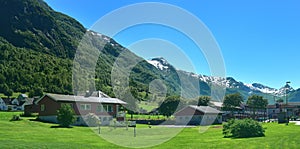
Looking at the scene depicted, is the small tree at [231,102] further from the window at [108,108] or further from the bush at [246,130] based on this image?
the bush at [246,130]

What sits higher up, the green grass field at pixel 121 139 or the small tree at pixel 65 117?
the small tree at pixel 65 117

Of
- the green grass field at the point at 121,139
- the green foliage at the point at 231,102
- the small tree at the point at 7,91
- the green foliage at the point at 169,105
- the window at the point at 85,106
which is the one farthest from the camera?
the small tree at the point at 7,91

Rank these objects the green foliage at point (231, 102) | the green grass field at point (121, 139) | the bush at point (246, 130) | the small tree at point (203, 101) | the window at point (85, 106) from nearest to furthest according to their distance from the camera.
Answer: the green grass field at point (121, 139)
the bush at point (246, 130)
the window at point (85, 106)
the green foliage at point (231, 102)
the small tree at point (203, 101)

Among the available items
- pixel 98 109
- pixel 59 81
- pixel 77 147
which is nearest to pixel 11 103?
pixel 59 81

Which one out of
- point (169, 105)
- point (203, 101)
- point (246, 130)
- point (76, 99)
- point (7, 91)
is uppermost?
point (7, 91)

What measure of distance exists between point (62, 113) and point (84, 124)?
8.86 m

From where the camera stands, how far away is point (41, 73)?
16738cm

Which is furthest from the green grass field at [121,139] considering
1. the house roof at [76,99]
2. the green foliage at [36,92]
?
the green foliage at [36,92]

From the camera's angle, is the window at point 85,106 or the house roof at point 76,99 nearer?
the house roof at point 76,99

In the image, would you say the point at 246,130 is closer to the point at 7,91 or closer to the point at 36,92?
the point at 36,92

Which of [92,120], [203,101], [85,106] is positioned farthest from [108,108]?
[203,101]

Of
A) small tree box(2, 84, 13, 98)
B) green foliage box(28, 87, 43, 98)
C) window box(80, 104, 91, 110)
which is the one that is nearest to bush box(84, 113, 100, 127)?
window box(80, 104, 91, 110)

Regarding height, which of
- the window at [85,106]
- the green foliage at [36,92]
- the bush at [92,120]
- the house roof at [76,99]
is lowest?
the bush at [92,120]

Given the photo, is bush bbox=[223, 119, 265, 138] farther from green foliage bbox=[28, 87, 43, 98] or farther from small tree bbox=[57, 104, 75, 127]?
green foliage bbox=[28, 87, 43, 98]
